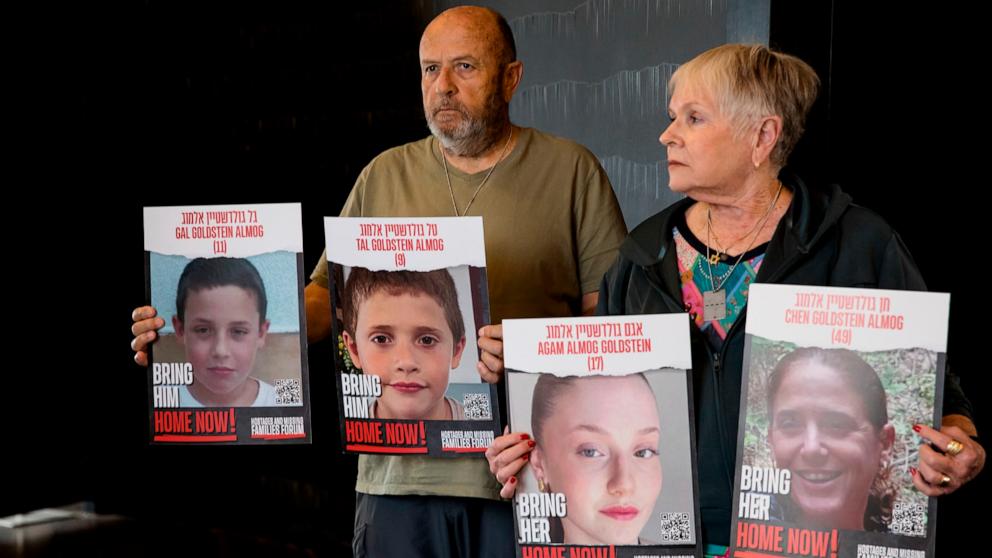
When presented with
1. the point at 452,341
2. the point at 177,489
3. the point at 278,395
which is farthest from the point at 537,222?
the point at 177,489

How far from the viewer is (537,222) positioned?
260 cm

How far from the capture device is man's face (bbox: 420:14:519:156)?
2594 mm

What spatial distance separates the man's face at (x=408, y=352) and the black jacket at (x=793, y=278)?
44 cm

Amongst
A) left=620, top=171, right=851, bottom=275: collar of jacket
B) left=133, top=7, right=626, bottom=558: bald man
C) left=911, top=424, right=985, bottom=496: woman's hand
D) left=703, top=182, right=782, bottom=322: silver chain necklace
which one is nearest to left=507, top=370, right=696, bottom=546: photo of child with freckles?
left=703, top=182, right=782, bottom=322: silver chain necklace

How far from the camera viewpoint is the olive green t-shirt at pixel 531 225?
2592mm

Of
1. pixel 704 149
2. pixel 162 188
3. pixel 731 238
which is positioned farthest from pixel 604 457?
pixel 162 188

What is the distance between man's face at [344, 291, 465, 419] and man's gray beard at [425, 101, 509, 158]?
398 millimetres

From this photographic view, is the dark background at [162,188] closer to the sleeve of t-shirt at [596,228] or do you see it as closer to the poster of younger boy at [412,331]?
the sleeve of t-shirt at [596,228]

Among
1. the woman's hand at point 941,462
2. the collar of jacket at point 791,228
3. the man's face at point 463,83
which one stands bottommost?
the woman's hand at point 941,462

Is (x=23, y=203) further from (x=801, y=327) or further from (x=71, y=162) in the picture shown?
(x=801, y=327)

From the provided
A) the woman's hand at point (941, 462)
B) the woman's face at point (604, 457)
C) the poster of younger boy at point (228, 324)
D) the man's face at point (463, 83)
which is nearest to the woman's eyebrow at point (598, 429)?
the woman's face at point (604, 457)

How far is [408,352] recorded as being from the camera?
7.75 ft

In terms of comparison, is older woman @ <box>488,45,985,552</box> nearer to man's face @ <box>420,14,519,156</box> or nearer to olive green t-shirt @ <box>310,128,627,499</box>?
olive green t-shirt @ <box>310,128,627,499</box>

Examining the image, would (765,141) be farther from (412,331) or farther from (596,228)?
(412,331)
